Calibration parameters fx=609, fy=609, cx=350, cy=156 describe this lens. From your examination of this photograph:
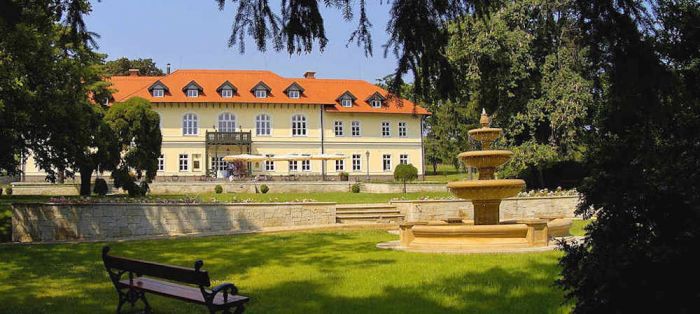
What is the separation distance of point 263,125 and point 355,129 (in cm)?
802

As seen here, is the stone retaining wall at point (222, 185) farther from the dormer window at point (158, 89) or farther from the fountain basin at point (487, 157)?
the fountain basin at point (487, 157)

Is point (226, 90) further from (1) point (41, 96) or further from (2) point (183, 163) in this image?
(1) point (41, 96)

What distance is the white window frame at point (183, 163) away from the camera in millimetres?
50062

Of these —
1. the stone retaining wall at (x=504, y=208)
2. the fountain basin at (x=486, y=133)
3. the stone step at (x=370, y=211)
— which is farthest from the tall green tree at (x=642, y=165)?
the stone step at (x=370, y=211)

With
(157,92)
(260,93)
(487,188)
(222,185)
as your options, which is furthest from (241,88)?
(487,188)

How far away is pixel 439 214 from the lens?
2255cm

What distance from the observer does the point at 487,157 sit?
1451 centimetres

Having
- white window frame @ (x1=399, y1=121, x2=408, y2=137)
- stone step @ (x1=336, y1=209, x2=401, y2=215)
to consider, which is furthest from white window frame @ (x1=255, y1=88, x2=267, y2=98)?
stone step @ (x1=336, y1=209, x2=401, y2=215)

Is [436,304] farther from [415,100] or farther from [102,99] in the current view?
[102,99]

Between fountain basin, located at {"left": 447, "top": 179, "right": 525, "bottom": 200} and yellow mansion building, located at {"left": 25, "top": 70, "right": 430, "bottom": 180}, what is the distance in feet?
115

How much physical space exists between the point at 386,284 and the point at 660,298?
4.96 meters

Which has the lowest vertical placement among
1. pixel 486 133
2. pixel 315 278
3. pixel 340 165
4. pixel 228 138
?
pixel 315 278

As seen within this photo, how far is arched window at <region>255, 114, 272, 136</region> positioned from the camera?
5153cm

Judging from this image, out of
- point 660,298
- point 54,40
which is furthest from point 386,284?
point 54,40
